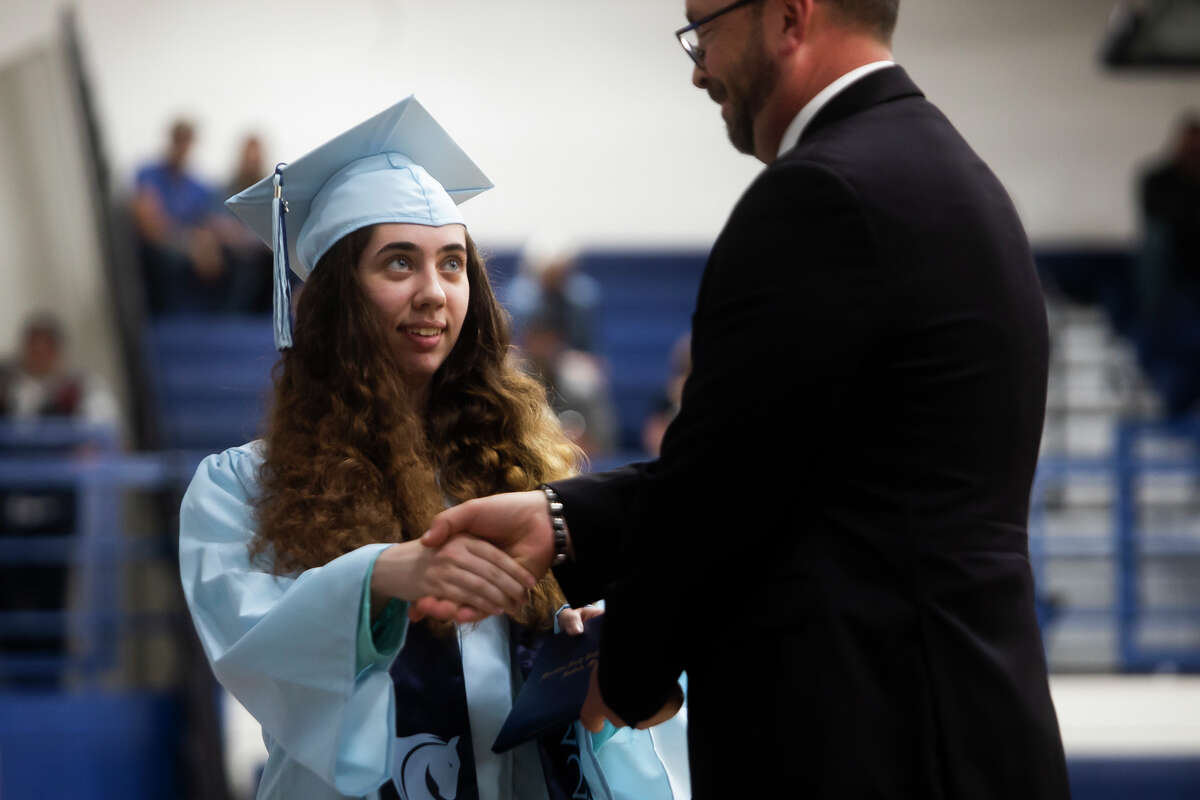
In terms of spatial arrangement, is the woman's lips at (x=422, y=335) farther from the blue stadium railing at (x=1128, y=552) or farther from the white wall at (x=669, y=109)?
the white wall at (x=669, y=109)

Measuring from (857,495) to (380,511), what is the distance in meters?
0.71

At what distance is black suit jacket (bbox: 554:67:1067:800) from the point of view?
4.12 ft

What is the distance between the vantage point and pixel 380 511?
1.73m

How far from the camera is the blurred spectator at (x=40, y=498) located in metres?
5.21

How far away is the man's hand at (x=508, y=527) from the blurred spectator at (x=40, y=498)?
13.0ft

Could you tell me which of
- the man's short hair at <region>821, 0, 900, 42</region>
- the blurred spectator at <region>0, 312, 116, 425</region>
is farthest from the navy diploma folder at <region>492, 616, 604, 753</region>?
the blurred spectator at <region>0, 312, 116, 425</region>

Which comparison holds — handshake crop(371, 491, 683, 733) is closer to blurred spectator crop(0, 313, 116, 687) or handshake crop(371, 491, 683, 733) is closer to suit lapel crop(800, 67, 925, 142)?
suit lapel crop(800, 67, 925, 142)

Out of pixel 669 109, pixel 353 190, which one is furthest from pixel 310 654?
pixel 669 109

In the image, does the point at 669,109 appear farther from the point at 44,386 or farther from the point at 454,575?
the point at 454,575

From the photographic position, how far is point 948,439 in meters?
1.29

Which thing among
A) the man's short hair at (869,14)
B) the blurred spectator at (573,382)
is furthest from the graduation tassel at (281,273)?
the blurred spectator at (573,382)

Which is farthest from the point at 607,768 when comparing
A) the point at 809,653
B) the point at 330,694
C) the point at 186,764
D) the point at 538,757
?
the point at 186,764

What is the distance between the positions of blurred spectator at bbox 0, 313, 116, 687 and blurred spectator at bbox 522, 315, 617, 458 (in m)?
2.06

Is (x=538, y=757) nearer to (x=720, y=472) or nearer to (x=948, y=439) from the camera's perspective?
(x=720, y=472)
